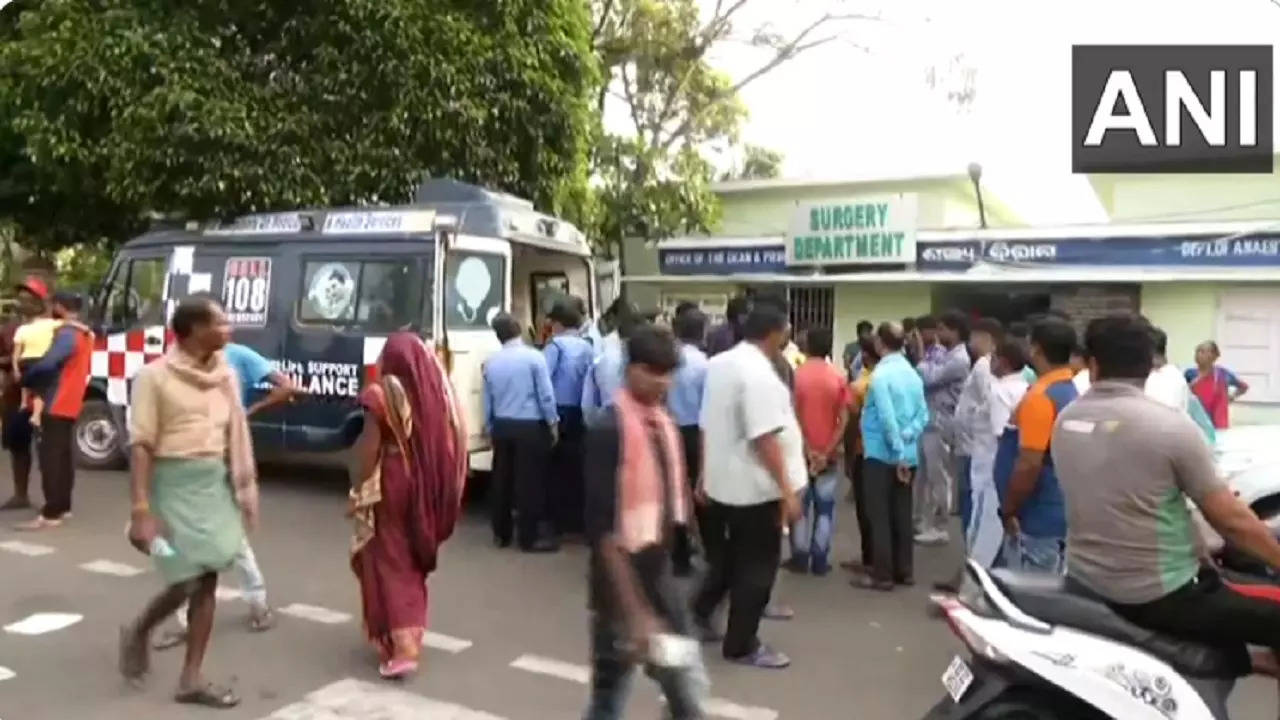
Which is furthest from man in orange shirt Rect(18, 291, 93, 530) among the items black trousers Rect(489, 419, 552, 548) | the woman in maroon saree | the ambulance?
the woman in maroon saree

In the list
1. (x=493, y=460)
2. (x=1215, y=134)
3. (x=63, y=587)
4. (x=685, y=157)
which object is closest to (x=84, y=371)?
(x=63, y=587)

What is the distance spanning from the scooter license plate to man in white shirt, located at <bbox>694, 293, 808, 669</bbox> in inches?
53.0

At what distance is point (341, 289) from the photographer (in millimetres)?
9133

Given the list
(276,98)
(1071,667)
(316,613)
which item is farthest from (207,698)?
(276,98)

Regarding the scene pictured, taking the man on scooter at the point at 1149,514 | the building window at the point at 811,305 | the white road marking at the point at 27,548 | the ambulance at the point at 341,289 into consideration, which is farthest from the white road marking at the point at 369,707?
the building window at the point at 811,305

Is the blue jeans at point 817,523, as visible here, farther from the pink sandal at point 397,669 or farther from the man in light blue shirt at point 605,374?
the pink sandal at point 397,669

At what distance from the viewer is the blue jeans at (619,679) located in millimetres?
3463

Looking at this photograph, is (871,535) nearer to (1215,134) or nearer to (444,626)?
(444,626)

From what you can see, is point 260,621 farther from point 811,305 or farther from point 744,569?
point 811,305

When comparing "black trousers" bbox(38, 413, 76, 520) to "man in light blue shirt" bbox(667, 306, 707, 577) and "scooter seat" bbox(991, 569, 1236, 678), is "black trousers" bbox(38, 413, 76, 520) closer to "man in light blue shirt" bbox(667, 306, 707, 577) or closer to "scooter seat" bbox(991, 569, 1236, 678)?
"man in light blue shirt" bbox(667, 306, 707, 577)

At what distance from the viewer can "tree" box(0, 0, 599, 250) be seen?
37.2 feet

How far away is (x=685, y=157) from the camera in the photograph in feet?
56.4

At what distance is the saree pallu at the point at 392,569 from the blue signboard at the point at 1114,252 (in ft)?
38.7

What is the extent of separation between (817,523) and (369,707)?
3329 mm
